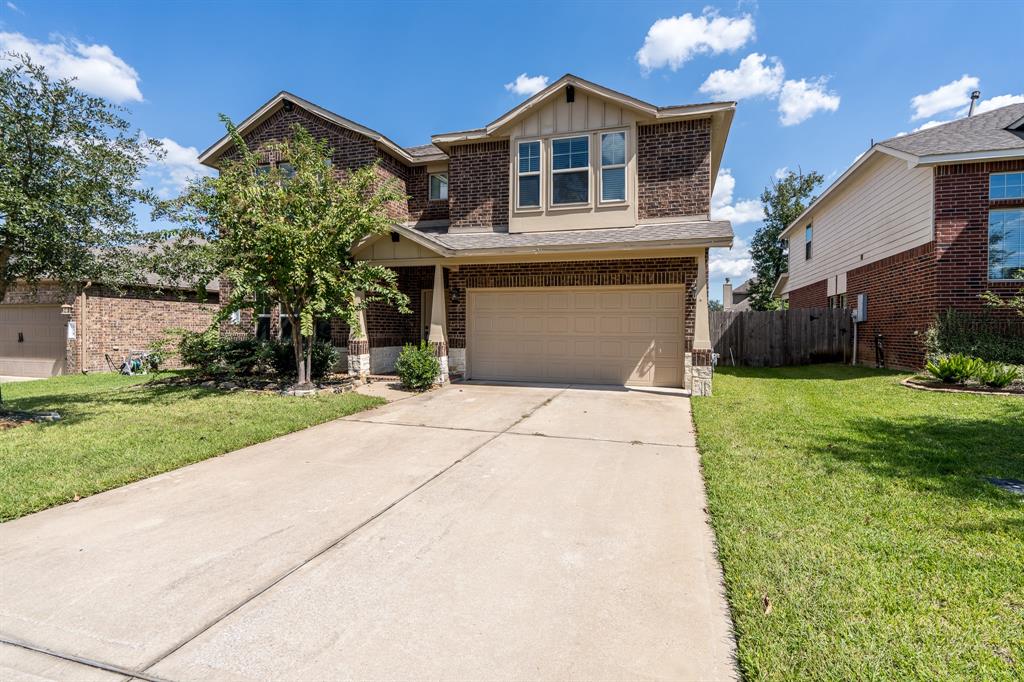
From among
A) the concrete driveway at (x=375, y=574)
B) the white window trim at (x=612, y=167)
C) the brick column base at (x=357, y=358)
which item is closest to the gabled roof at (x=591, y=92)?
the white window trim at (x=612, y=167)

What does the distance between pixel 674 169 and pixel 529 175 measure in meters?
3.40

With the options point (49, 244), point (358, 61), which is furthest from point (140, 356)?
point (358, 61)

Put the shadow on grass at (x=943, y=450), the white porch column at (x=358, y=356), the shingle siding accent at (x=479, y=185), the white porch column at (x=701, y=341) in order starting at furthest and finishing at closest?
the shingle siding accent at (x=479, y=185), the white porch column at (x=358, y=356), the white porch column at (x=701, y=341), the shadow on grass at (x=943, y=450)

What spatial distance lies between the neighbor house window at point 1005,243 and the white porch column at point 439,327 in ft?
39.5

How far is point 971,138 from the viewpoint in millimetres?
10734

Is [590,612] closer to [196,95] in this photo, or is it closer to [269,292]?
[269,292]

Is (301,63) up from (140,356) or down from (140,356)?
up

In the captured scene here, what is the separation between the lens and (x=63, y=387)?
11.1 meters

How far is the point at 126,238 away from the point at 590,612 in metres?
8.99

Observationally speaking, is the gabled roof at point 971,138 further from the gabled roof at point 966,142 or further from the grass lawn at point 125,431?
the grass lawn at point 125,431

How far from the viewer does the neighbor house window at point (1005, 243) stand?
1006 centimetres

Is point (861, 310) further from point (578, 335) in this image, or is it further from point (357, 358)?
point (357, 358)

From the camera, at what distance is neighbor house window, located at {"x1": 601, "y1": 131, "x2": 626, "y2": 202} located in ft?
35.7

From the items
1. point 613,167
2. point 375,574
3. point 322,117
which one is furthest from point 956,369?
point 322,117
